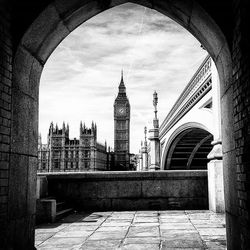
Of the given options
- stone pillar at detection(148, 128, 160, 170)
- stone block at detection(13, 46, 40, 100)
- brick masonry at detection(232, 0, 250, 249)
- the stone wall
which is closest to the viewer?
brick masonry at detection(232, 0, 250, 249)

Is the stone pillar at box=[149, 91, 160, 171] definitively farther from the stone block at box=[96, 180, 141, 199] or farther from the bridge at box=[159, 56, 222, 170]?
the stone block at box=[96, 180, 141, 199]

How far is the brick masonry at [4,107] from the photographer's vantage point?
385 centimetres

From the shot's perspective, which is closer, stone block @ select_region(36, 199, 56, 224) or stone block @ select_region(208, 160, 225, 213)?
stone block @ select_region(36, 199, 56, 224)

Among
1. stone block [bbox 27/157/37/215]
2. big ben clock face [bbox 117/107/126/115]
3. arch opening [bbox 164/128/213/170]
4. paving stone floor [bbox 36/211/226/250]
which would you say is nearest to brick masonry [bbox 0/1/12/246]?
stone block [bbox 27/157/37/215]

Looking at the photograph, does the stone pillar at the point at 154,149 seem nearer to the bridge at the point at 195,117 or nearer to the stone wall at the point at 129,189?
the bridge at the point at 195,117

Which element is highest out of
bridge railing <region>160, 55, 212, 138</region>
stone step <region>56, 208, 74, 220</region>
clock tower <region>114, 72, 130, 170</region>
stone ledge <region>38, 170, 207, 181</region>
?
clock tower <region>114, 72, 130, 170</region>

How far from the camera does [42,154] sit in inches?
4048

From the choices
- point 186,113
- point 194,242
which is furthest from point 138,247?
point 186,113

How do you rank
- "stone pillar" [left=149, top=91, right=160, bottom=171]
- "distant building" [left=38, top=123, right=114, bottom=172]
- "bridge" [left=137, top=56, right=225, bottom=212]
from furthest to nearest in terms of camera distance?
"distant building" [left=38, top=123, right=114, bottom=172], "stone pillar" [left=149, top=91, right=160, bottom=171], "bridge" [left=137, top=56, right=225, bottom=212]

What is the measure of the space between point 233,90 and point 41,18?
8.52 feet

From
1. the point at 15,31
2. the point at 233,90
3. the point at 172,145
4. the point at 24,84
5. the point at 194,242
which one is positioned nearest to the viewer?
the point at 233,90

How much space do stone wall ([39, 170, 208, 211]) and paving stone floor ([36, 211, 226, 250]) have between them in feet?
5.38

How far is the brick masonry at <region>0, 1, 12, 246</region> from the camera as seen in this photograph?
12.6 ft

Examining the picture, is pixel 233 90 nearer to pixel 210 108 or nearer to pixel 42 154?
pixel 210 108
